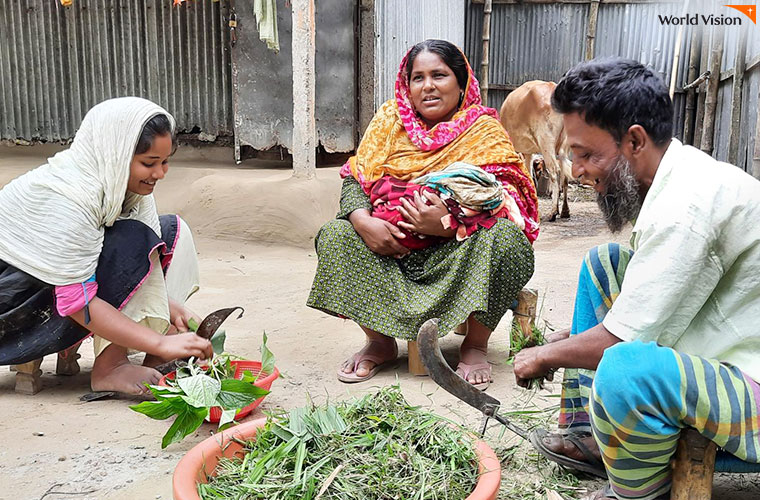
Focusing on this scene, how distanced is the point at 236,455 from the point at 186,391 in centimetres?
34

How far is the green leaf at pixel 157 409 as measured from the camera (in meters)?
2.17

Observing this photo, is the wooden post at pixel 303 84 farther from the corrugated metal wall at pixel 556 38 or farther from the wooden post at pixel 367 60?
the corrugated metal wall at pixel 556 38

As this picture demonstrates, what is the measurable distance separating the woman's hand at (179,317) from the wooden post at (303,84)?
350 cm

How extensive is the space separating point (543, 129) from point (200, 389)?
7311 mm

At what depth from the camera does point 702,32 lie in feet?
34.6

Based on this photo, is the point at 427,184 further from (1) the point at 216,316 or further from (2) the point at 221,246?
(2) the point at 221,246

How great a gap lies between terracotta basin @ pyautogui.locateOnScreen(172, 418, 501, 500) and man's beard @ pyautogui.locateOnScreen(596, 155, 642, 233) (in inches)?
29.3

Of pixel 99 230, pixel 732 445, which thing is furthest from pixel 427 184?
pixel 732 445

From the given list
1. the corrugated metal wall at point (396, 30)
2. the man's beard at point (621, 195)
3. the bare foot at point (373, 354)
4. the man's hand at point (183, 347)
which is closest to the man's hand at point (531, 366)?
the man's beard at point (621, 195)

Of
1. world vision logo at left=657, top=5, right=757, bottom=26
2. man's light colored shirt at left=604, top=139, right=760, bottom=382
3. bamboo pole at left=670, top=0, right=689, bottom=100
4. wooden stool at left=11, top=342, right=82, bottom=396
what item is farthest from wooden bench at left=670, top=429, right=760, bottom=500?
bamboo pole at left=670, top=0, right=689, bottom=100

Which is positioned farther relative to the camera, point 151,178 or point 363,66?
point 363,66

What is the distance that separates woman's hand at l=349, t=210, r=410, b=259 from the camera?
306 cm

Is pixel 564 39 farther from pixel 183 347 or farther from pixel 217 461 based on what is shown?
pixel 217 461

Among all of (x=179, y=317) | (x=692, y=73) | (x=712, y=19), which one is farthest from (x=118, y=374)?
(x=692, y=73)
